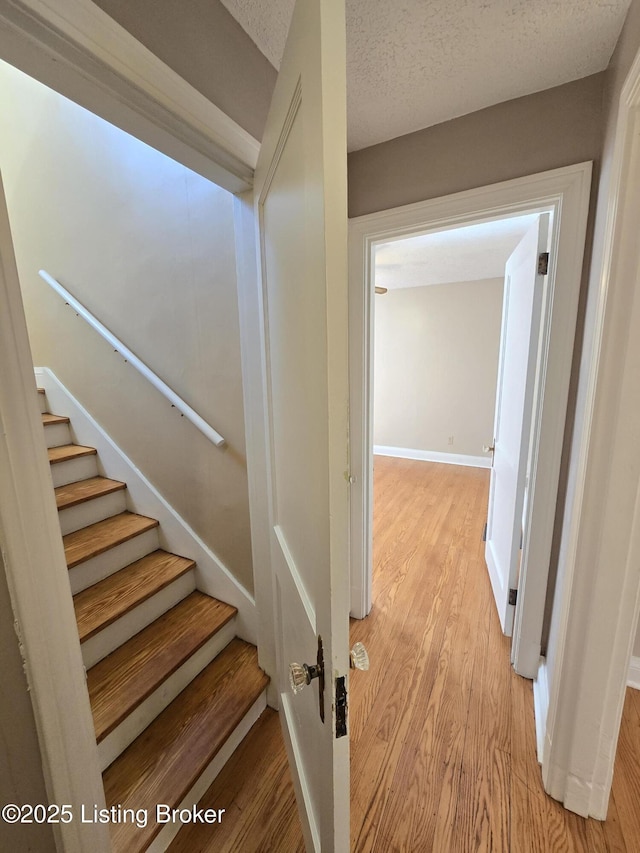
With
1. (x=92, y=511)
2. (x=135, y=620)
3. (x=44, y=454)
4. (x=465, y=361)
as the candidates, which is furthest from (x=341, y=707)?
(x=465, y=361)

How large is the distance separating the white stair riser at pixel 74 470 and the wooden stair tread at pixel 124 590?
0.63 m

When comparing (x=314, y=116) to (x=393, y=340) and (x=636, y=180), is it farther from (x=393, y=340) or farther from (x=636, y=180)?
(x=393, y=340)

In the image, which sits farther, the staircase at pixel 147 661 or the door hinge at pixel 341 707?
the staircase at pixel 147 661

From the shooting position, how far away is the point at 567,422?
1.29m

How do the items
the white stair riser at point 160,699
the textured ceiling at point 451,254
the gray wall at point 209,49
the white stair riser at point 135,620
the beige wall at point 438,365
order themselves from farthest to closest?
the beige wall at point 438,365, the textured ceiling at point 451,254, the white stair riser at point 135,620, the white stair riser at point 160,699, the gray wall at point 209,49

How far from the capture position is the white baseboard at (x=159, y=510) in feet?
5.02

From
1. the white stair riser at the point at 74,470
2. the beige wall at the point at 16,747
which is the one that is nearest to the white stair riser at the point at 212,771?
the beige wall at the point at 16,747

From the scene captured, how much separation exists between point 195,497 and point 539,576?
1566 mm

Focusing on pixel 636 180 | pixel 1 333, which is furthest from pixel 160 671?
pixel 636 180

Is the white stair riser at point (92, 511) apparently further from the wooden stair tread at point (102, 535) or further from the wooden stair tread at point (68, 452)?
the wooden stair tread at point (68, 452)

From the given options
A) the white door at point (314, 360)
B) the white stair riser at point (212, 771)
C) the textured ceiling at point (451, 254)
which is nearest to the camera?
the white door at point (314, 360)

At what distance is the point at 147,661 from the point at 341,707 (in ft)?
3.70

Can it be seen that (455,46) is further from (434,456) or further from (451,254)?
(434,456)

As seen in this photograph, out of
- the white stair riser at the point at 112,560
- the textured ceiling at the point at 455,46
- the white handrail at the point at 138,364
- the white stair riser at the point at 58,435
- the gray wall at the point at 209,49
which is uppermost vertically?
the textured ceiling at the point at 455,46
